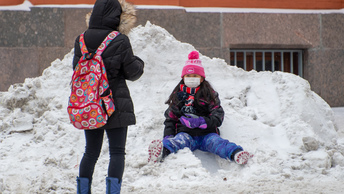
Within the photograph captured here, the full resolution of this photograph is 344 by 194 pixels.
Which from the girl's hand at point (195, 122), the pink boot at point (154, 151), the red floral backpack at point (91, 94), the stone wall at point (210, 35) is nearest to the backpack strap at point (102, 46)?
the red floral backpack at point (91, 94)

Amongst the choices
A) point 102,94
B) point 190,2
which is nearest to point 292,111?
point 102,94

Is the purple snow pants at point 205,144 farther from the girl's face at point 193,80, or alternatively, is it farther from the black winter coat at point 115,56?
the black winter coat at point 115,56

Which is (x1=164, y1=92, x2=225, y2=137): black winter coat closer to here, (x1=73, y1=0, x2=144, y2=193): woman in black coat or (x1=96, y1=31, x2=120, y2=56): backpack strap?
(x1=73, y1=0, x2=144, y2=193): woman in black coat

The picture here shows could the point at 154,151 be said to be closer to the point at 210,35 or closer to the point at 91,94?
the point at 91,94

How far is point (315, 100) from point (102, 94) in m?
3.44

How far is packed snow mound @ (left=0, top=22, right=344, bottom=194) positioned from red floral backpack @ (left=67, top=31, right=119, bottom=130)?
989mm

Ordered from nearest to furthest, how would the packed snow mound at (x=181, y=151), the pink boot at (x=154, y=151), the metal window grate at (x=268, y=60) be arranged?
the packed snow mound at (x=181, y=151), the pink boot at (x=154, y=151), the metal window grate at (x=268, y=60)

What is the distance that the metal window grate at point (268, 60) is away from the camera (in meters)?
9.16

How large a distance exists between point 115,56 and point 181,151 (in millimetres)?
Result: 1550

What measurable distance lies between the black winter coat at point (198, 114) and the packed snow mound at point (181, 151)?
210 mm

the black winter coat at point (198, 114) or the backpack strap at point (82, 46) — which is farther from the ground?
the backpack strap at point (82, 46)

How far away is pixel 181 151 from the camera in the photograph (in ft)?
14.1

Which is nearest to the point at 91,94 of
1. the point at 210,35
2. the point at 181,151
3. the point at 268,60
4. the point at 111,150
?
the point at 111,150

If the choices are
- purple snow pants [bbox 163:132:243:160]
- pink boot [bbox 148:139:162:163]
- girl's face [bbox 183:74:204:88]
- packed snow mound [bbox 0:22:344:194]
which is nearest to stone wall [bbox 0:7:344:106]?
packed snow mound [bbox 0:22:344:194]
